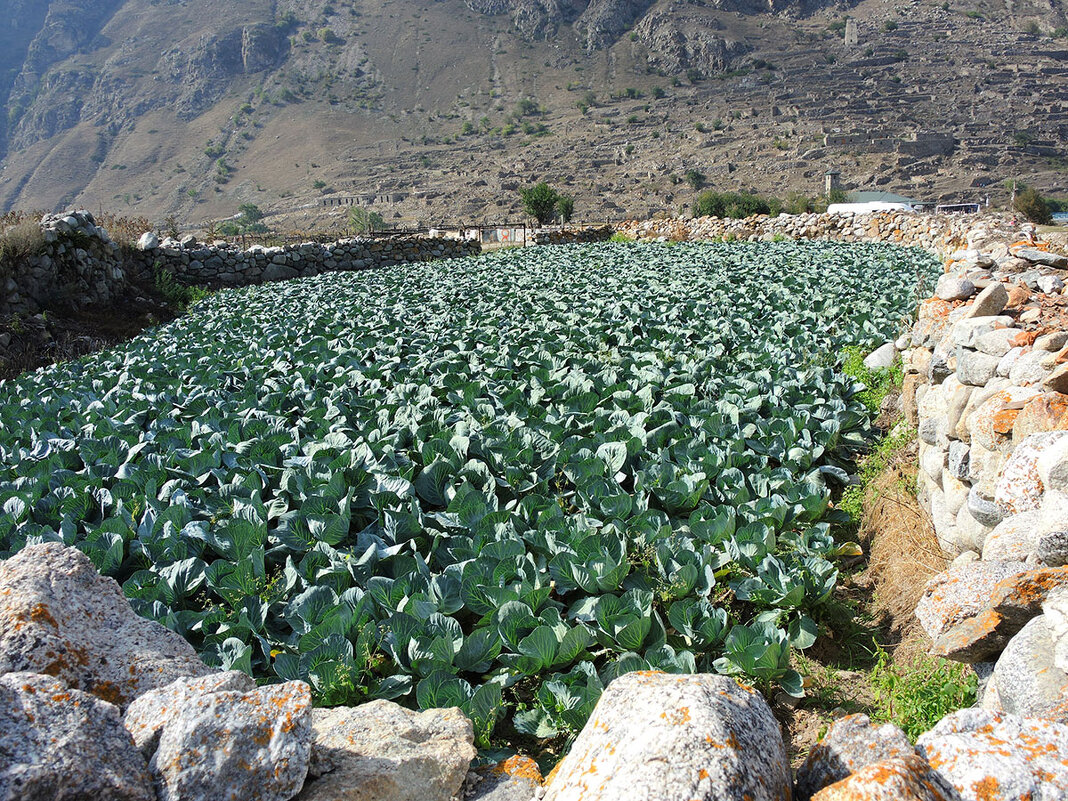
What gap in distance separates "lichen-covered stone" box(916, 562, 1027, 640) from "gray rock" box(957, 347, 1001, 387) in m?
1.76

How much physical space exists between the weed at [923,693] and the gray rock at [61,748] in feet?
7.70

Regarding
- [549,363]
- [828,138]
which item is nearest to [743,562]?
[549,363]

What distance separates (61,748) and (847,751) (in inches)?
66.1

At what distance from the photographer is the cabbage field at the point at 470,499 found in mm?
2600

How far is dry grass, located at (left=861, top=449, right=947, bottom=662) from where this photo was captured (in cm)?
305

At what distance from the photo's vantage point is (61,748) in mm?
1310

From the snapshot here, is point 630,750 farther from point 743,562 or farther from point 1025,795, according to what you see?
point 743,562

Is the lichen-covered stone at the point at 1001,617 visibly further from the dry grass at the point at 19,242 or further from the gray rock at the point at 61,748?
the dry grass at the point at 19,242

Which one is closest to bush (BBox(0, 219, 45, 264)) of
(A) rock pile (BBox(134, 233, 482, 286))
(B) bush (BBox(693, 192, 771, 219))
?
(A) rock pile (BBox(134, 233, 482, 286))

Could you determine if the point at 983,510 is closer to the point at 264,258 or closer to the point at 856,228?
the point at 264,258

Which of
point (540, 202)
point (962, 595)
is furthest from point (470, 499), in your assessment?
point (540, 202)

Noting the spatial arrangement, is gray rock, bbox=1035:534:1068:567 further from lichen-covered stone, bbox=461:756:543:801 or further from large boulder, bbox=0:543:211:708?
large boulder, bbox=0:543:211:708

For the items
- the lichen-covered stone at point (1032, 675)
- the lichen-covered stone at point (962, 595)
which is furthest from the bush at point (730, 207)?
the lichen-covered stone at point (1032, 675)

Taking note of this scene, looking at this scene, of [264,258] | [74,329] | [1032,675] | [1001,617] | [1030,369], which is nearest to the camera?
[1032,675]
